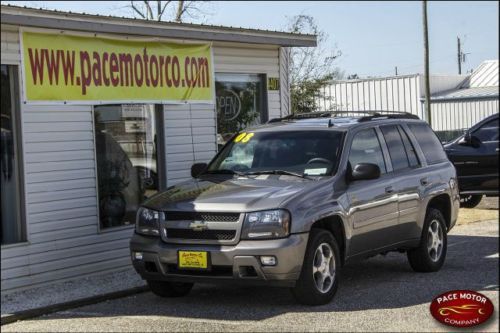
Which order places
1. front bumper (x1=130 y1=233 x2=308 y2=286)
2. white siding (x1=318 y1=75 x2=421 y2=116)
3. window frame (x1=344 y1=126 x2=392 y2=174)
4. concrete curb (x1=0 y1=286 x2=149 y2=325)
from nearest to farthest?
front bumper (x1=130 y1=233 x2=308 y2=286), concrete curb (x1=0 y1=286 x2=149 y2=325), window frame (x1=344 y1=126 x2=392 y2=174), white siding (x1=318 y1=75 x2=421 y2=116)

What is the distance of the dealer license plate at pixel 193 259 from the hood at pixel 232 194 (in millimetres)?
399

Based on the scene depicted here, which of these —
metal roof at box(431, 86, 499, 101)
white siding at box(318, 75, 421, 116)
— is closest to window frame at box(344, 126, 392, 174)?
metal roof at box(431, 86, 499, 101)

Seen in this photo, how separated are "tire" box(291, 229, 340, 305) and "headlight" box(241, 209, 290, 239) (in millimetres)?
356

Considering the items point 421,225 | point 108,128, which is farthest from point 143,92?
point 421,225

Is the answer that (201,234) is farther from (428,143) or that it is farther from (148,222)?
(428,143)

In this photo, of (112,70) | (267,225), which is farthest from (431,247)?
(112,70)

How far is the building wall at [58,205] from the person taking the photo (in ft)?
27.6

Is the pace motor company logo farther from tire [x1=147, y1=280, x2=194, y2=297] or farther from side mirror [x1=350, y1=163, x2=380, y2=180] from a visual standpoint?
tire [x1=147, y1=280, x2=194, y2=297]

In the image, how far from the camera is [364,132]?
26.5 feet

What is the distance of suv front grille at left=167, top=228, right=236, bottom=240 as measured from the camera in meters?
6.68

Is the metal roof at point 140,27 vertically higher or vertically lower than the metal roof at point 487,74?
higher

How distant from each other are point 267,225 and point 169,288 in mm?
1576

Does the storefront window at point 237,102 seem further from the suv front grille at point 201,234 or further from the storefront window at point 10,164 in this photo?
the suv front grille at point 201,234

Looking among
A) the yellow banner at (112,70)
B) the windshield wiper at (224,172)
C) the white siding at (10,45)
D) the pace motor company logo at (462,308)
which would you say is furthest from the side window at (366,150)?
the pace motor company logo at (462,308)
